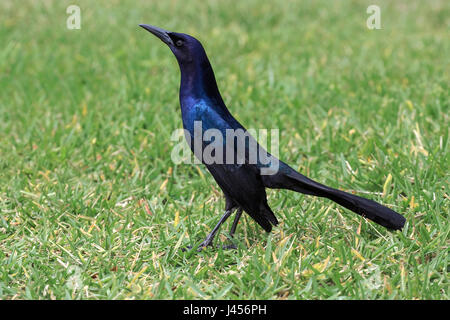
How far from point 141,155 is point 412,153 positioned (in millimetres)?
2019

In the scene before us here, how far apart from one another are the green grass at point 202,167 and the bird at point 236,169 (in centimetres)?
17

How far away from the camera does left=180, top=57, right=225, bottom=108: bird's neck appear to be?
3.51 m

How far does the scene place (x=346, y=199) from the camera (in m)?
3.35

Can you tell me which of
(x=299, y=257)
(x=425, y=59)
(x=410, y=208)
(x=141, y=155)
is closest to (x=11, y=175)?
(x=141, y=155)

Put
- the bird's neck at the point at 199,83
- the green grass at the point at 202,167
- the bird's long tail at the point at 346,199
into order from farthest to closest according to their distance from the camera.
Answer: the bird's neck at the point at 199,83, the bird's long tail at the point at 346,199, the green grass at the point at 202,167

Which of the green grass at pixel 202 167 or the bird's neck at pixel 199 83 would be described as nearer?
the green grass at pixel 202 167

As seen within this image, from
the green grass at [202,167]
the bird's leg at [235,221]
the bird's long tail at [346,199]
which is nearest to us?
the green grass at [202,167]

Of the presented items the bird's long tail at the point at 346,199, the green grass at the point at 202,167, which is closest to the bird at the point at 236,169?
the bird's long tail at the point at 346,199

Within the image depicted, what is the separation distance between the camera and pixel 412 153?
4.48 m

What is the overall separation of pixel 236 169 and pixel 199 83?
55cm

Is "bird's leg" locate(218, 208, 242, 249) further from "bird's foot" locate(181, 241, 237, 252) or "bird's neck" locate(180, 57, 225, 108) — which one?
"bird's neck" locate(180, 57, 225, 108)

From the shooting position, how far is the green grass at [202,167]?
10.6ft

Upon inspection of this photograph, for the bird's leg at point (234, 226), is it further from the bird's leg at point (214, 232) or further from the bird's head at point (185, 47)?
the bird's head at point (185, 47)
